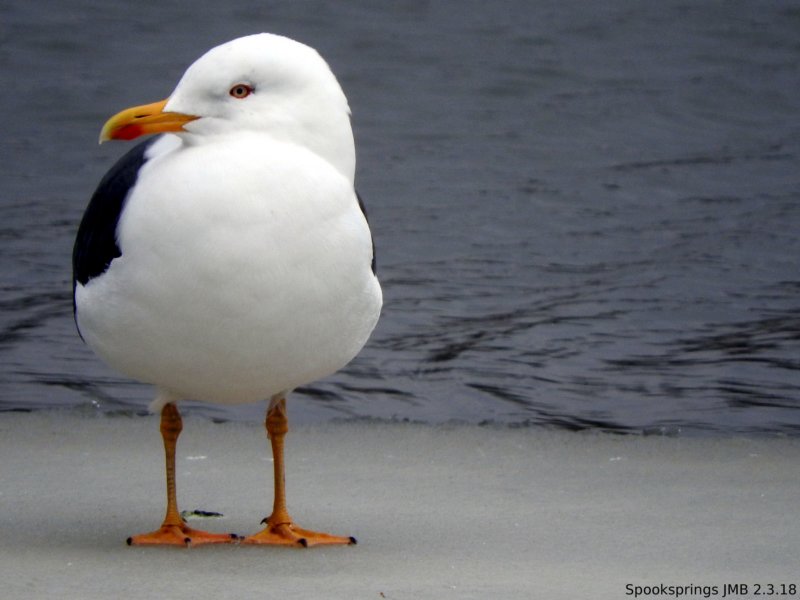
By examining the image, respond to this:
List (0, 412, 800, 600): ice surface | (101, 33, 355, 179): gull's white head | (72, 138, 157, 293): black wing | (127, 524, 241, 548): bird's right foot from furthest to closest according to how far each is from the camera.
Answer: (127, 524, 241, 548): bird's right foot → (72, 138, 157, 293): black wing → (101, 33, 355, 179): gull's white head → (0, 412, 800, 600): ice surface

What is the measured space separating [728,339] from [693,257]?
3.63ft

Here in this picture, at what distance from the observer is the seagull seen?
3.31 m

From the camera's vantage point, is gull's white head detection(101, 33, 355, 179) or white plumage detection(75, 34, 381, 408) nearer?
white plumage detection(75, 34, 381, 408)

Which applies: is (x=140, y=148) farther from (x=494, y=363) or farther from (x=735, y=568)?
(x=494, y=363)

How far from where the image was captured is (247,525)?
13.1 ft

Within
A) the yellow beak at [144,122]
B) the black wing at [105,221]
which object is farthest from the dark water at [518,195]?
the yellow beak at [144,122]

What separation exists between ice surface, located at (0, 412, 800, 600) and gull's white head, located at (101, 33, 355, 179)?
3.23ft

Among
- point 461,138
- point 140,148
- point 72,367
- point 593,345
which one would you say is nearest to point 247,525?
point 140,148

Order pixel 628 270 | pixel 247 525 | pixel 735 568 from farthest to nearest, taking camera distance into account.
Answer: pixel 628 270, pixel 247 525, pixel 735 568

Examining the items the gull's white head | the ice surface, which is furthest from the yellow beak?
the ice surface

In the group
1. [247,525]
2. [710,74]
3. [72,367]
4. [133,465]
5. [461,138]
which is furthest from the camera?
[710,74]

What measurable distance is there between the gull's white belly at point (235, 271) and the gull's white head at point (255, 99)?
0.19 ft

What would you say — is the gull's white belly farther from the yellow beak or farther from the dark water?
the dark water

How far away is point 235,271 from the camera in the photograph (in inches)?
130
